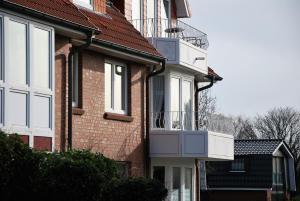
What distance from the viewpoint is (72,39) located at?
21422 millimetres

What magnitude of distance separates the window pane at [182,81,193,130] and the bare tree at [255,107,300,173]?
5196 cm

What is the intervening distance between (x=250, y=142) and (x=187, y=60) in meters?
24.5

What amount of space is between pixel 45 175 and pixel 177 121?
1135 centimetres

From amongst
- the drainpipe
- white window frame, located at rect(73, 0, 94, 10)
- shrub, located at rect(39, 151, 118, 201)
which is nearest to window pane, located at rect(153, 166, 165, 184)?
white window frame, located at rect(73, 0, 94, 10)

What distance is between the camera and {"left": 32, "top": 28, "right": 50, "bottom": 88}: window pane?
1891 cm

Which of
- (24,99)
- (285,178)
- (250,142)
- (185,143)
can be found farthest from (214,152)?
(285,178)

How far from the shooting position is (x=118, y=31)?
81.0ft

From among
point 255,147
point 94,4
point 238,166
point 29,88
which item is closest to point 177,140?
point 94,4

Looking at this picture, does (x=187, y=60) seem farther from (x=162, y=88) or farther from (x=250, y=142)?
(x=250, y=142)

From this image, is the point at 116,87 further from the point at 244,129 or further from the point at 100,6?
the point at 244,129

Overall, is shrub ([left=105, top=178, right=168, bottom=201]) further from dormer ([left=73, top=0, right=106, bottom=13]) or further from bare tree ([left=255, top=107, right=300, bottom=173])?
bare tree ([left=255, top=107, right=300, bottom=173])

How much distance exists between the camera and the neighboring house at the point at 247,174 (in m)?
48.0

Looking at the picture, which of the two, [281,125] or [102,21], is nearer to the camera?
[102,21]

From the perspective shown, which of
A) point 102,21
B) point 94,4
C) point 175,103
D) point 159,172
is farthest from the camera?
point 175,103
